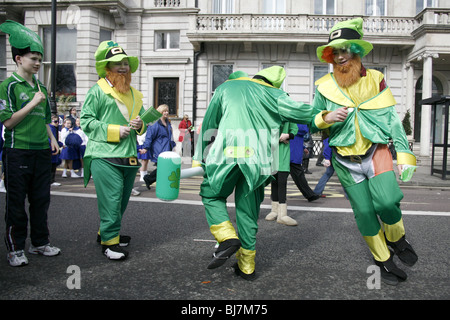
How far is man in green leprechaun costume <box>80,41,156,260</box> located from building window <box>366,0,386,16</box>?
18539 millimetres

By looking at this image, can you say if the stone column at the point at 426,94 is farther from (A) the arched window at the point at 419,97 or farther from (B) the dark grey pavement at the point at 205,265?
(B) the dark grey pavement at the point at 205,265

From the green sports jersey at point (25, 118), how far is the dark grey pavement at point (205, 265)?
1.14 meters

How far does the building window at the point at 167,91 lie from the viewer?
65.5 feet

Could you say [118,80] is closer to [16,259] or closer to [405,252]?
[16,259]

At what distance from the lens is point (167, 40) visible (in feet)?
65.4

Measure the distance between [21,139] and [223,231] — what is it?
2119mm

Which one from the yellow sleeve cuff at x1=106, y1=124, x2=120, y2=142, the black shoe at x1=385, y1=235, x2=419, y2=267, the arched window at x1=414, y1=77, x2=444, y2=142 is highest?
the arched window at x1=414, y1=77, x2=444, y2=142

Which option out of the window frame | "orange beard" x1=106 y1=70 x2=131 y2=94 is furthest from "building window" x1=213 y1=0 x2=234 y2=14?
"orange beard" x1=106 y1=70 x2=131 y2=94

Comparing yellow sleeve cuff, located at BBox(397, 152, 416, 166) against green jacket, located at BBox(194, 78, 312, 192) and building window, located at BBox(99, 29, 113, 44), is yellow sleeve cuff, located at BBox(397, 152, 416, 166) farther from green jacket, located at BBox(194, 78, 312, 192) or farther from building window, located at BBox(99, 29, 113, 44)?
building window, located at BBox(99, 29, 113, 44)

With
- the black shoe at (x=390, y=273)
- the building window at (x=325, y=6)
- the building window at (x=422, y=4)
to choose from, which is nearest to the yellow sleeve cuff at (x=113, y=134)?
the black shoe at (x=390, y=273)

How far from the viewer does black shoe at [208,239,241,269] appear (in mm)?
2975

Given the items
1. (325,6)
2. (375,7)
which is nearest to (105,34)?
(325,6)

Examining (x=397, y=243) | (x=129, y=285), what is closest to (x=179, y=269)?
(x=129, y=285)
